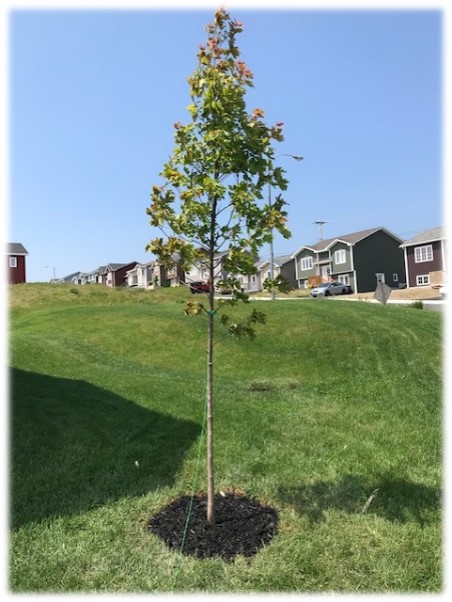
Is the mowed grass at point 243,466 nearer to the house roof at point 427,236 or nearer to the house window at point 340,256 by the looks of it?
the house roof at point 427,236

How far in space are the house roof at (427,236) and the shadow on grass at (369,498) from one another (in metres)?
44.9

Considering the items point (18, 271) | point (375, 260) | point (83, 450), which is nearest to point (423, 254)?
point (375, 260)

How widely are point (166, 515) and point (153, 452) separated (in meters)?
1.57

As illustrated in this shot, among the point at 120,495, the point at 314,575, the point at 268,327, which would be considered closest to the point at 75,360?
the point at 268,327

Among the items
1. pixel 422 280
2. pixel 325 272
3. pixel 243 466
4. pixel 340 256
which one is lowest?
pixel 243 466

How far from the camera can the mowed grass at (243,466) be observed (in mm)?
3680

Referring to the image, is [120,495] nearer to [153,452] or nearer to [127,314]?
[153,452]

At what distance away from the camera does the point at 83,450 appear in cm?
605

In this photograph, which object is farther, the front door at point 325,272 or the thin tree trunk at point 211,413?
the front door at point 325,272

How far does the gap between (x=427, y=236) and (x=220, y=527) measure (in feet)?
160

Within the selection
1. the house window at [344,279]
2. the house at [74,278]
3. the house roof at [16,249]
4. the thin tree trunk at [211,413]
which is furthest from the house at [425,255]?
the house at [74,278]

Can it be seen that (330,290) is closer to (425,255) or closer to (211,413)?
(425,255)

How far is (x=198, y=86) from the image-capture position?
4.33 meters

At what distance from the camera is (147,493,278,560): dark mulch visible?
399 centimetres
